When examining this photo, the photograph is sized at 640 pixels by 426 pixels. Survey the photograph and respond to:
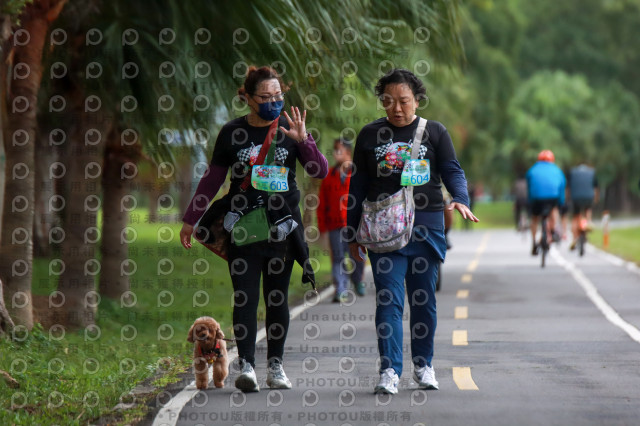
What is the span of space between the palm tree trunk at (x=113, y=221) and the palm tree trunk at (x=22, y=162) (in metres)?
3.44

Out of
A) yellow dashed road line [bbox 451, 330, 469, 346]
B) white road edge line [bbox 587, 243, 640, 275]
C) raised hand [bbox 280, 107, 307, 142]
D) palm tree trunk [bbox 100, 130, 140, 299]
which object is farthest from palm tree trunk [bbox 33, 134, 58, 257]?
raised hand [bbox 280, 107, 307, 142]

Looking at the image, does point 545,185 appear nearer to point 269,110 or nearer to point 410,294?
point 410,294

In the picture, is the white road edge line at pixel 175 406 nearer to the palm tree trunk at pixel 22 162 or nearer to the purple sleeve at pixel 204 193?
the purple sleeve at pixel 204 193

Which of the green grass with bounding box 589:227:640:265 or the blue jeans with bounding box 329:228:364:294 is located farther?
the green grass with bounding box 589:227:640:265

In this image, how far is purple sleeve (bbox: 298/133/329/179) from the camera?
726 centimetres

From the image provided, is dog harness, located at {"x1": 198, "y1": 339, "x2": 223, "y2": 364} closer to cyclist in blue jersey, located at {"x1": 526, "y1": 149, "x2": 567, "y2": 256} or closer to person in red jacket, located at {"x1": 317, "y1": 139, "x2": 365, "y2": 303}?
person in red jacket, located at {"x1": 317, "y1": 139, "x2": 365, "y2": 303}

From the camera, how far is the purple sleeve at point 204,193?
293 inches

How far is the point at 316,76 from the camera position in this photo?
10602mm

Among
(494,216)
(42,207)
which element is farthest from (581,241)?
(494,216)

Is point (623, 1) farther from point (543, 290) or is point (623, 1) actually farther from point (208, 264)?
point (543, 290)

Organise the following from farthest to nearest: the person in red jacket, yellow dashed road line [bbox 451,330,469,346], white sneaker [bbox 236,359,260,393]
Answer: the person in red jacket → yellow dashed road line [bbox 451,330,469,346] → white sneaker [bbox 236,359,260,393]

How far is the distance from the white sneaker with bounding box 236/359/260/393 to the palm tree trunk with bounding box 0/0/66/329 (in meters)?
3.43

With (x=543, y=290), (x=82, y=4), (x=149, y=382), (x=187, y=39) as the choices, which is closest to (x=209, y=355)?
(x=149, y=382)

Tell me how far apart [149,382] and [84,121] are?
13.7 feet
